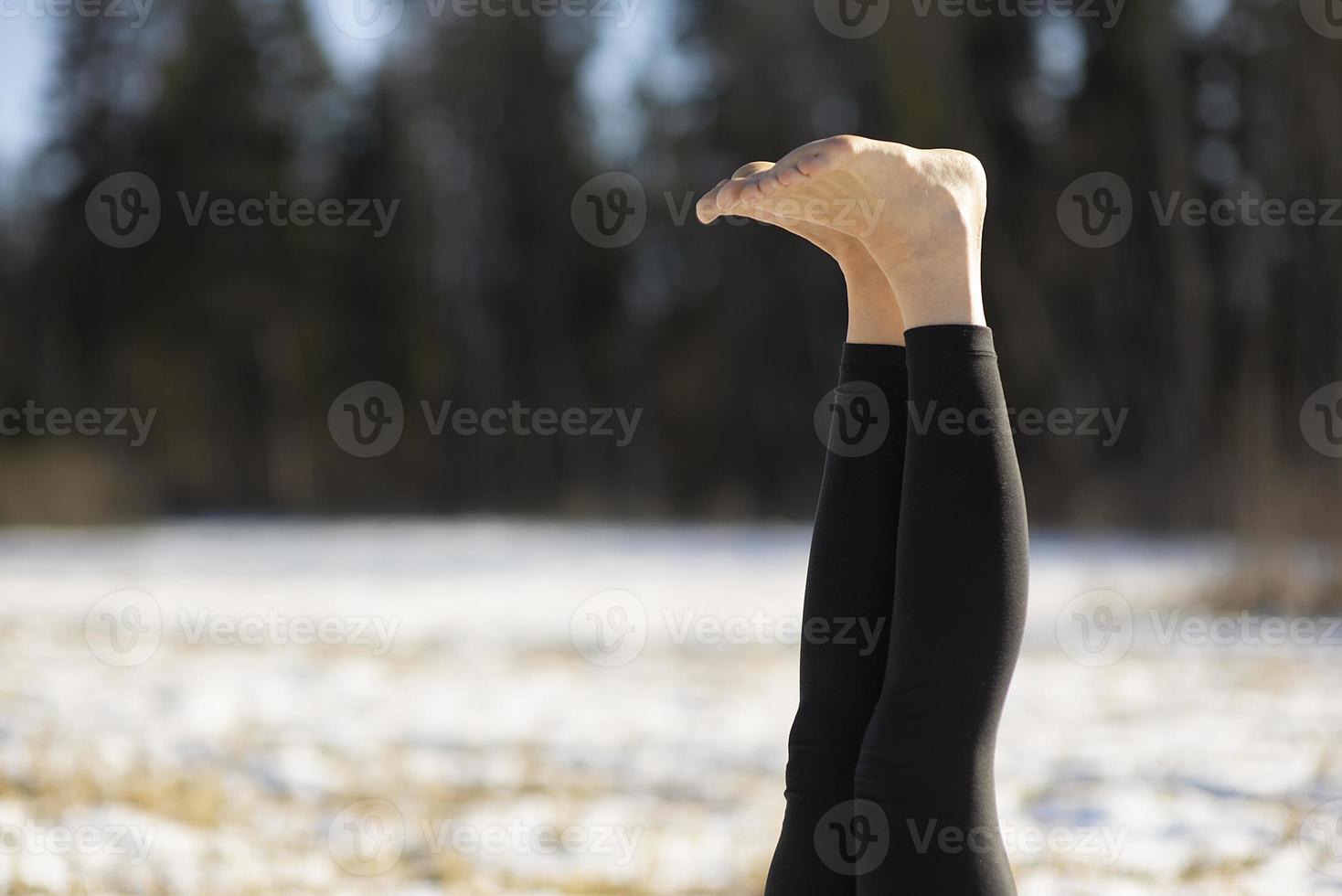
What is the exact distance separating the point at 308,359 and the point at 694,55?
7.82m

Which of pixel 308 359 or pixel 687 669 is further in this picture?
pixel 308 359

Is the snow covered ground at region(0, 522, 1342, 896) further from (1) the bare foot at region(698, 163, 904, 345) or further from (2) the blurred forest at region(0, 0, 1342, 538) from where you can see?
(2) the blurred forest at region(0, 0, 1342, 538)

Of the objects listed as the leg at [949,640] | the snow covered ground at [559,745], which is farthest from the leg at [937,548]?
the snow covered ground at [559,745]

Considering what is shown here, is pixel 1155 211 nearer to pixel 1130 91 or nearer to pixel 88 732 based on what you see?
pixel 1130 91

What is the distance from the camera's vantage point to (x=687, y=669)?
419 centimetres

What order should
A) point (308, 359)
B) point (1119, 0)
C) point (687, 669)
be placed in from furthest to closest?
point (308, 359) < point (1119, 0) < point (687, 669)

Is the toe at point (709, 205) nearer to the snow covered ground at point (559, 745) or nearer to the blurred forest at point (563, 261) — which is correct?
the snow covered ground at point (559, 745)

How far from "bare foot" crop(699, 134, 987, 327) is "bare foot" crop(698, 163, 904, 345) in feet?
0.32

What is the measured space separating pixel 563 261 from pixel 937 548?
53.7 ft

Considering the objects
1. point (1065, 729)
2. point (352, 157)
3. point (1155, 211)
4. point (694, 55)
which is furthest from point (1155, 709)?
point (352, 157)

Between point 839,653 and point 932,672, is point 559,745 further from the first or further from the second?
point 932,672

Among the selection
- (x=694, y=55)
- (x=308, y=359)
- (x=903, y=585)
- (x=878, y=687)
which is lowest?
(x=878, y=687)

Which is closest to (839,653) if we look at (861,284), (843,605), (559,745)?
(843,605)

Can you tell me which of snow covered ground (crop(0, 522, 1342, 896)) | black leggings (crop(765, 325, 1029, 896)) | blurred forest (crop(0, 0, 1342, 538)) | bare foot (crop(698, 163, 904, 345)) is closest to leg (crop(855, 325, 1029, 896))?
black leggings (crop(765, 325, 1029, 896))
